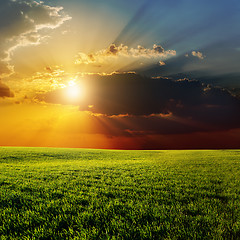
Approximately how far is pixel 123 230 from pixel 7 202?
4.72 meters

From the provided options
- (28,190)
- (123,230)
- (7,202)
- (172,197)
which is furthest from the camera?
(28,190)

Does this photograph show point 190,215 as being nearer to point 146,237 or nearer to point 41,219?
point 146,237

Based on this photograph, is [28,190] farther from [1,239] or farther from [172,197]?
[172,197]

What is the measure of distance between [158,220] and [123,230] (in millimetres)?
1084

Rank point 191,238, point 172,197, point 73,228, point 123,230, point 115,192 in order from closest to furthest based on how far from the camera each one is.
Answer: point 191,238
point 123,230
point 73,228
point 172,197
point 115,192

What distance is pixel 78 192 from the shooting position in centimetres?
768

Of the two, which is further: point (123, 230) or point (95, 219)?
point (95, 219)

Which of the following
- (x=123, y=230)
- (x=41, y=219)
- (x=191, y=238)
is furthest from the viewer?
(x=41, y=219)

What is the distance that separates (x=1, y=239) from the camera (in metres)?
4.25

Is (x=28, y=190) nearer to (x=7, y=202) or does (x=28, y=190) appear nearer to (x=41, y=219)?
(x=7, y=202)

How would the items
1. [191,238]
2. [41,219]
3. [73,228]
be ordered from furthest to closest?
1. [41,219]
2. [73,228]
3. [191,238]

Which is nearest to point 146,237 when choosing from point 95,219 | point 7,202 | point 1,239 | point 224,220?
point 95,219

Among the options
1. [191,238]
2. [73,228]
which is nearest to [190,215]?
[191,238]

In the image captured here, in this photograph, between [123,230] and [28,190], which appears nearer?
[123,230]
